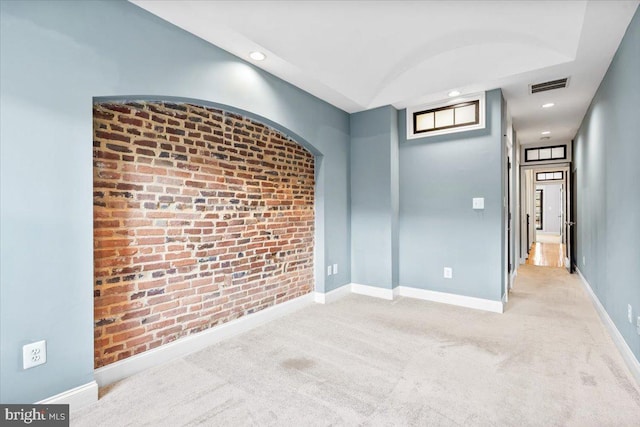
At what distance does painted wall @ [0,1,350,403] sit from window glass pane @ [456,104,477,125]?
10.3 feet

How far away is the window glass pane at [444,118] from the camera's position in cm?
376

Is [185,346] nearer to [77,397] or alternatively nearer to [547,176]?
[77,397]

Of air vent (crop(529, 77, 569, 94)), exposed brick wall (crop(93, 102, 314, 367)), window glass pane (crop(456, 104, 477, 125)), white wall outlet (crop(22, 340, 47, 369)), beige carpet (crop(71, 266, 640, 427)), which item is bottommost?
beige carpet (crop(71, 266, 640, 427))

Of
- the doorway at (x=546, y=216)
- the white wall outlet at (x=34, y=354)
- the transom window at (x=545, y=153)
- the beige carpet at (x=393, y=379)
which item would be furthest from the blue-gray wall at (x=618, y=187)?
the white wall outlet at (x=34, y=354)

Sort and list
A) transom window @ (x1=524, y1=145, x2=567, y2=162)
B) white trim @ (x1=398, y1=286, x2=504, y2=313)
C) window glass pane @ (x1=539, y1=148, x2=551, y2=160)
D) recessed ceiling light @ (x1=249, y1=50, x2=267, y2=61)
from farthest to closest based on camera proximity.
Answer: window glass pane @ (x1=539, y1=148, x2=551, y2=160) < transom window @ (x1=524, y1=145, x2=567, y2=162) < white trim @ (x1=398, y1=286, x2=504, y2=313) < recessed ceiling light @ (x1=249, y1=50, x2=267, y2=61)

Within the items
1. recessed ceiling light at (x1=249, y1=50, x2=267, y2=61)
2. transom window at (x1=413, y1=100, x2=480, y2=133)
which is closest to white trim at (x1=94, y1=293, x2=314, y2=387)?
recessed ceiling light at (x1=249, y1=50, x2=267, y2=61)

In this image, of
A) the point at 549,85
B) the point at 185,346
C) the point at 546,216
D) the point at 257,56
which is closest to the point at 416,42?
the point at 257,56

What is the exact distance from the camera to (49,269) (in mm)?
1702

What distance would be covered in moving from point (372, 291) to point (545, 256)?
5.60 meters

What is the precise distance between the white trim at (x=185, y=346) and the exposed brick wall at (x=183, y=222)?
56 mm

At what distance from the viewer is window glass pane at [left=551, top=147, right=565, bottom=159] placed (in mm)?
5878

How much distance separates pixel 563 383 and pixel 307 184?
2.93m

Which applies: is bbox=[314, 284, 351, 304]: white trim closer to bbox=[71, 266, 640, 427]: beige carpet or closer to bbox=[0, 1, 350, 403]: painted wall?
bbox=[71, 266, 640, 427]: beige carpet

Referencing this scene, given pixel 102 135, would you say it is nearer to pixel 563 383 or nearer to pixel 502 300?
pixel 563 383
